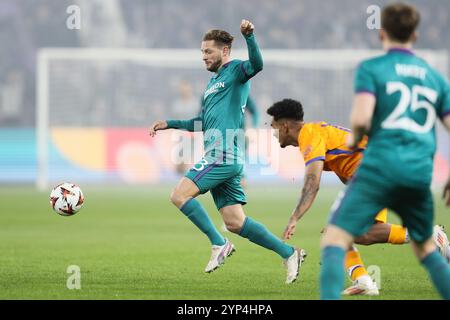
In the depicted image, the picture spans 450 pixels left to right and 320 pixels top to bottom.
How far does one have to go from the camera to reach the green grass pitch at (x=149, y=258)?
8.19m

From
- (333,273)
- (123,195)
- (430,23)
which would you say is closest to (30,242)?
(333,273)

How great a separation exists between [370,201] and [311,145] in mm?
1725

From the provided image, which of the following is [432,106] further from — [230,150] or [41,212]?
[41,212]

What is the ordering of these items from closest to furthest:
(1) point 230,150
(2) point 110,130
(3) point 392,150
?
(3) point 392,150
(1) point 230,150
(2) point 110,130

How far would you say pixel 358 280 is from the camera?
805cm

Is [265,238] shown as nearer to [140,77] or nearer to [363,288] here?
[363,288]

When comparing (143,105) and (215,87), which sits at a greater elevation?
(215,87)

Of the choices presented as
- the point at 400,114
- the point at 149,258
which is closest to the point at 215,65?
the point at 149,258

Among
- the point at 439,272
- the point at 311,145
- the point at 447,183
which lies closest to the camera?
the point at 439,272

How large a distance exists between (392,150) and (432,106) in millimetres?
414

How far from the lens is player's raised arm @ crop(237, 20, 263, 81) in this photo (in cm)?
823

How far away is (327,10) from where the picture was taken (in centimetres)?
3150

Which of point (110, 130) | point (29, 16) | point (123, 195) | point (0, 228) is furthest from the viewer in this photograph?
point (29, 16)

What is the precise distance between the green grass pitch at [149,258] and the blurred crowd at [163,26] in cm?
1204
